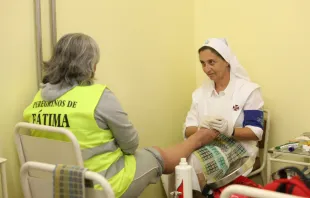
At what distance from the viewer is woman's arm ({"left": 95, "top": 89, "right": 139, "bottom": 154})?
5.29 feet

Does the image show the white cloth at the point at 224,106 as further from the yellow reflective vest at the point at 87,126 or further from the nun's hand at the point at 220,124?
the yellow reflective vest at the point at 87,126

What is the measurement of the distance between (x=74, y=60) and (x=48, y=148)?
402mm

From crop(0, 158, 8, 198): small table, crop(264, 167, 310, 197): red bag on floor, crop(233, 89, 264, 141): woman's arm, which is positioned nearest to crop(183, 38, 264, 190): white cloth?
crop(233, 89, 264, 141): woman's arm

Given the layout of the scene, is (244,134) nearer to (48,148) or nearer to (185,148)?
(185,148)

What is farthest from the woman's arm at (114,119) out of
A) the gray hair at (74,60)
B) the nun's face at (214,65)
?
the nun's face at (214,65)

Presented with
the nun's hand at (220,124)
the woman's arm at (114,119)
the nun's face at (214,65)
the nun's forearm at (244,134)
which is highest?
the nun's face at (214,65)

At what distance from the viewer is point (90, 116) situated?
5.19 feet

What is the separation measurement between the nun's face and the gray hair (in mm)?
878

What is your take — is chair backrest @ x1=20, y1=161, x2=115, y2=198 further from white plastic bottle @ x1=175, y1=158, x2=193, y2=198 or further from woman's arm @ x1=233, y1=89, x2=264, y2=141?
woman's arm @ x1=233, y1=89, x2=264, y2=141

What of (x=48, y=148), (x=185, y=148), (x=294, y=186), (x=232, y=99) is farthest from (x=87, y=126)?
(x=232, y=99)

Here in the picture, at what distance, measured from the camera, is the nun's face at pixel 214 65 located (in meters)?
2.37

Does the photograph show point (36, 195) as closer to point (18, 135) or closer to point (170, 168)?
point (18, 135)

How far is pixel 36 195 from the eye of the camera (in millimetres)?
1639

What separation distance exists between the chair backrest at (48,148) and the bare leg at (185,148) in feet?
1.78
